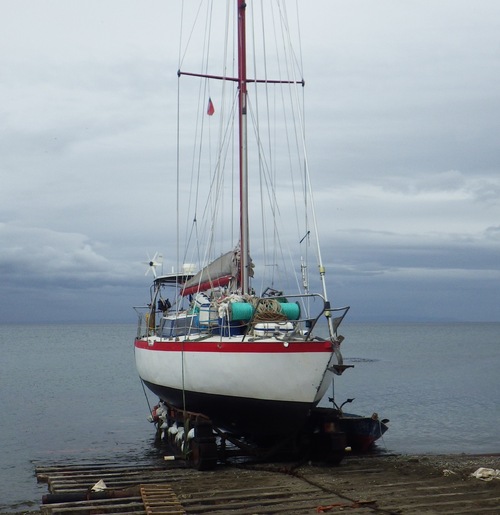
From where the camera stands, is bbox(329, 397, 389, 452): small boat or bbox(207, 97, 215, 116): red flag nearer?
bbox(329, 397, 389, 452): small boat

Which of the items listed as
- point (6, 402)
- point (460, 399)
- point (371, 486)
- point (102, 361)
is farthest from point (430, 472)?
point (102, 361)

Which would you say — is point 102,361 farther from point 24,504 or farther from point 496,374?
point 24,504

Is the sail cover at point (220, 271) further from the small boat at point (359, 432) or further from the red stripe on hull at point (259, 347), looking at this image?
the small boat at point (359, 432)

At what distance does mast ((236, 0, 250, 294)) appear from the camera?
68.6ft

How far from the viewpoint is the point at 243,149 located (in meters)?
21.3

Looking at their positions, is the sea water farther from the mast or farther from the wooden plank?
the mast

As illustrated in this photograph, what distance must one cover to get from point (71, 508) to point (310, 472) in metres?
5.46

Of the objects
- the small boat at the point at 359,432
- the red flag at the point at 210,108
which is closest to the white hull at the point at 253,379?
the small boat at the point at 359,432

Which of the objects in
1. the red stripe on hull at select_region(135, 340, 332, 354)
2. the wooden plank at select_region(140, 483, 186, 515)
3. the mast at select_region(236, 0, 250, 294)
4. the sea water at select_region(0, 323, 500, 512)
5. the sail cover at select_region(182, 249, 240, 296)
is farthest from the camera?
the sea water at select_region(0, 323, 500, 512)

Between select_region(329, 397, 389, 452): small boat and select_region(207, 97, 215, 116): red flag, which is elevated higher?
select_region(207, 97, 215, 116): red flag

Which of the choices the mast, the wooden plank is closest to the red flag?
the mast

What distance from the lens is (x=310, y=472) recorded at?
16.6m

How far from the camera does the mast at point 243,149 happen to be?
20900 mm

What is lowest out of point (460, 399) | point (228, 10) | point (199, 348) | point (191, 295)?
point (460, 399)
